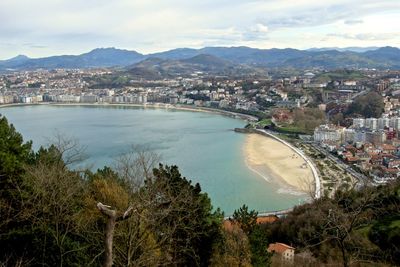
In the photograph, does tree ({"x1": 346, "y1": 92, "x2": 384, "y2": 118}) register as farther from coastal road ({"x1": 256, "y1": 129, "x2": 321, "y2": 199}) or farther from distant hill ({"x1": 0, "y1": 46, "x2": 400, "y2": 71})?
distant hill ({"x1": 0, "y1": 46, "x2": 400, "y2": 71})

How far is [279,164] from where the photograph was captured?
14.2 meters

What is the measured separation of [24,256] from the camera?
9.38 feet

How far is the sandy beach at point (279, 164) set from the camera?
11.9m

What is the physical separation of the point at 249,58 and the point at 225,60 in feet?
54.9

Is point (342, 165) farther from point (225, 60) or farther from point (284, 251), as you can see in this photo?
point (225, 60)

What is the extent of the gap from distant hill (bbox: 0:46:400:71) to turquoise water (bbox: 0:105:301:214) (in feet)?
161

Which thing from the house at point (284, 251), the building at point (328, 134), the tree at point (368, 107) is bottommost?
the building at point (328, 134)

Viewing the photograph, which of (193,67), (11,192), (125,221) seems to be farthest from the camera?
(193,67)

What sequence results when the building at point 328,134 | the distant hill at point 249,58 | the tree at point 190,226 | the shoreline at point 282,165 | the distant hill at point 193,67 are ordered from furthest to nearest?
the distant hill at point 249,58 → the distant hill at point 193,67 → the building at point 328,134 → the shoreline at point 282,165 → the tree at point 190,226

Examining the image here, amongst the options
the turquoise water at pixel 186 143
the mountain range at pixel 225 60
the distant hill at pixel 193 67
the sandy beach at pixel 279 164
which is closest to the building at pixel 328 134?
the sandy beach at pixel 279 164

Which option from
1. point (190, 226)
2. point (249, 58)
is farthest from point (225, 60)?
point (190, 226)

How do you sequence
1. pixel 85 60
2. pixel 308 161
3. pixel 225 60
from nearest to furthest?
pixel 308 161
pixel 225 60
pixel 85 60

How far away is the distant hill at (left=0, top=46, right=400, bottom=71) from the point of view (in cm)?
7786

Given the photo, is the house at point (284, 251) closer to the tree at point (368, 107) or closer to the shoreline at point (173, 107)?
the tree at point (368, 107)
